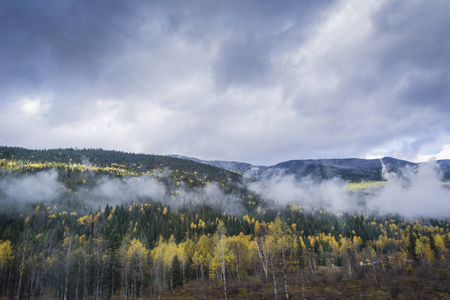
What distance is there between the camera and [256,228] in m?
134

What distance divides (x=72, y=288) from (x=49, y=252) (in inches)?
1463

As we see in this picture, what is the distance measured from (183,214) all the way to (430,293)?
144 metres

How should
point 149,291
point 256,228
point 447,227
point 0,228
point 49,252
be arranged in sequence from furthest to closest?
point 447,227 < point 256,228 < point 0,228 < point 49,252 < point 149,291

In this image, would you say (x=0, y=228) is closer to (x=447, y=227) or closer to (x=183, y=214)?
(x=183, y=214)

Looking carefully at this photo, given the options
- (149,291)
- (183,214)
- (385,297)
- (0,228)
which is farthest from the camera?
(183,214)

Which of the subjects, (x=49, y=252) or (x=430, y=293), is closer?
(x=430, y=293)

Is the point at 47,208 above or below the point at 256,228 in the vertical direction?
above

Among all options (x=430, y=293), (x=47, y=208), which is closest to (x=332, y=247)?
(x=430, y=293)

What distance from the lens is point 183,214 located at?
161625 mm

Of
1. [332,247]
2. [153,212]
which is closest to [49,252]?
[153,212]

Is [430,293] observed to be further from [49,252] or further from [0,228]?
[0,228]

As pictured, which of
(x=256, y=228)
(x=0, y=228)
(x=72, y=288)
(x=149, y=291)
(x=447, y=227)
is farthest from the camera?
(x=447, y=227)

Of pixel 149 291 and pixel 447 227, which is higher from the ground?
pixel 149 291

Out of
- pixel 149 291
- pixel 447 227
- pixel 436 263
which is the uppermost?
pixel 149 291
